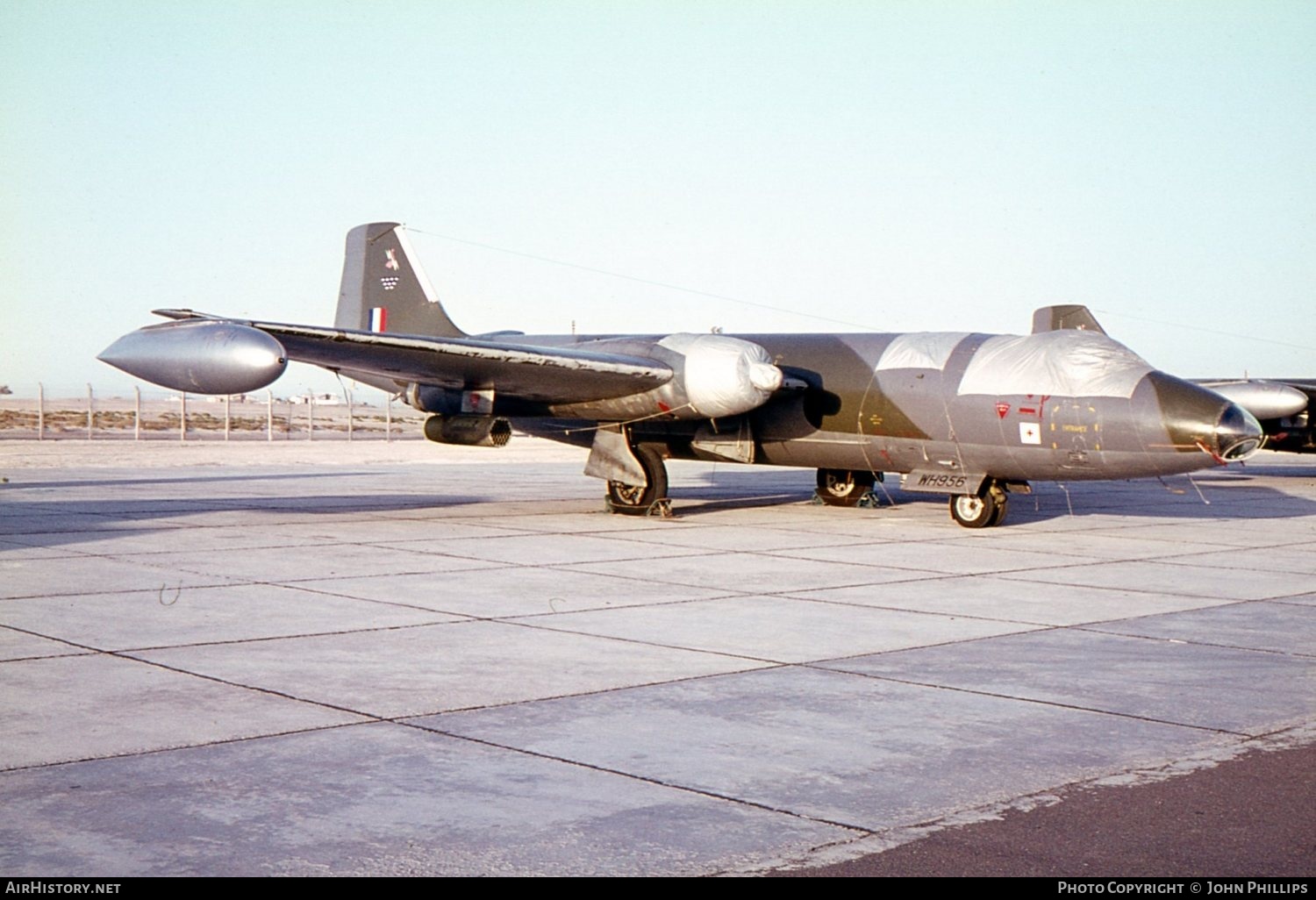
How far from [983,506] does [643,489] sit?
4.86 meters

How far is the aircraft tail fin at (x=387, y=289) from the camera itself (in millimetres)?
22812

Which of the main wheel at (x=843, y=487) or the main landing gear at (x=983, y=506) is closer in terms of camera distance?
the main landing gear at (x=983, y=506)

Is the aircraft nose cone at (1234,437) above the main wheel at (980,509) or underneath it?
above

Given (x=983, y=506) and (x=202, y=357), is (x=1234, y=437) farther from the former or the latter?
(x=202, y=357)

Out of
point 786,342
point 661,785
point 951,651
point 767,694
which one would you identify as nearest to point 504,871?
point 661,785

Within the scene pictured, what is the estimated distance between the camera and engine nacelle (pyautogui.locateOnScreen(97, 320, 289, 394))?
14516 mm

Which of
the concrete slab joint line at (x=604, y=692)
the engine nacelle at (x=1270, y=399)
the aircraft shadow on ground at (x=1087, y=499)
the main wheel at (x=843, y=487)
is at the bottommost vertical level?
the concrete slab joint line at (x=604, y=692)

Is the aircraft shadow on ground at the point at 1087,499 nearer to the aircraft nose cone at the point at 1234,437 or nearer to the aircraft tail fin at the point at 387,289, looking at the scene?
the aircraft nose cone at the point at 1234,437

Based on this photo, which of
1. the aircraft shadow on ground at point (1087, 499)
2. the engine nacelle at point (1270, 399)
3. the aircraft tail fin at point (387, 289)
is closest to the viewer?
the aircraft shadow on ground at point (1087, 499)

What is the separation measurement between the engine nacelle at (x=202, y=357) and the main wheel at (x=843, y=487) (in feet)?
32.9

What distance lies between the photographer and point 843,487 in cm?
2178

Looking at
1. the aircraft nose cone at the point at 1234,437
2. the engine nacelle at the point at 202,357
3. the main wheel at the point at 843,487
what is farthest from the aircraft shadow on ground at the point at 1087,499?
the engine nacelle at the point at 202,357

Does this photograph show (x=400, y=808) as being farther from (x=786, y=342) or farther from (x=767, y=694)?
(x=786, y=342)
